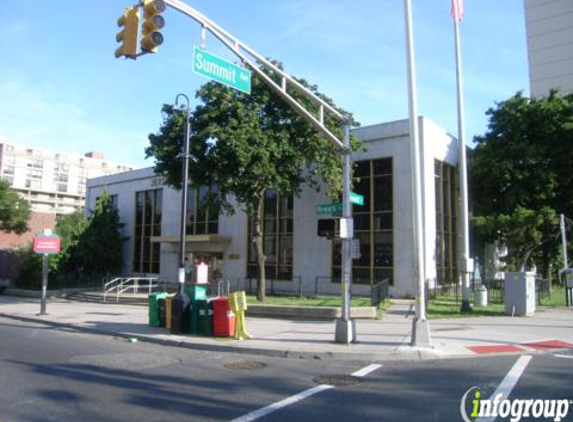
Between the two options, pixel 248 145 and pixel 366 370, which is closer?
pixel 366 370

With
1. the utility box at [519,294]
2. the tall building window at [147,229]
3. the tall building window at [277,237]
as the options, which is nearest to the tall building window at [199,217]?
the tall building window at [147,229]

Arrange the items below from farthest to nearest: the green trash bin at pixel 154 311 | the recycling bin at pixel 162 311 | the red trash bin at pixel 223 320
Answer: the green trash bin at pixel 154 311
the recycling bin at pixel 162 311
the red trash bin at pixel 223 320

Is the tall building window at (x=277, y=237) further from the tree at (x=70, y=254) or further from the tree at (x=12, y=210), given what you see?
the tree at (x=12, y=210)

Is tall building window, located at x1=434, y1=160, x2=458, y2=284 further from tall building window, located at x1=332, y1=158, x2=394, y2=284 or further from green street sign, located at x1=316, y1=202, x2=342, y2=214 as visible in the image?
green street sign, located at x1=316, y1=202, x2=342, y2=214

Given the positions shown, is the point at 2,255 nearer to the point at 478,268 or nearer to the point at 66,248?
the point at 66,248

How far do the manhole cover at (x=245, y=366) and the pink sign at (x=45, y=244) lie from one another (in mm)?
12425

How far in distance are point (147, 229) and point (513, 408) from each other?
115 ft

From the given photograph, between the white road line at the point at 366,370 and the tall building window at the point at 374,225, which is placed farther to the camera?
the tall building window at the point at 374,225

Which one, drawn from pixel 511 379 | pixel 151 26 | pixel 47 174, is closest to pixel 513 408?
pixel 511 379

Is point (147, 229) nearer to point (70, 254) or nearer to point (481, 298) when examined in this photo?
point (70, 254)

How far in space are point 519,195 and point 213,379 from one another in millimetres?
24666

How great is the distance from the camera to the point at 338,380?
8.93 meters

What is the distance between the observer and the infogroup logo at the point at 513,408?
21.6ft

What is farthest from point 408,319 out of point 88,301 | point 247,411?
point 88,301
